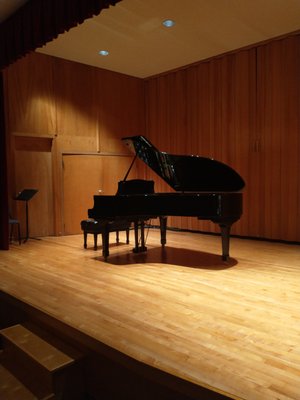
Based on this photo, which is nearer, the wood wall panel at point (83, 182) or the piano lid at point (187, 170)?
the piano lid at point (187, 170)

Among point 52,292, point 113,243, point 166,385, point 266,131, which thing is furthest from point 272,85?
point 166,385

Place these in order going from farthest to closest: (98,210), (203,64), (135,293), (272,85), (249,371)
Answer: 1. (203,64)
2. (272,85)
3. (98,210)
4. (135,293)
5. (249,371)

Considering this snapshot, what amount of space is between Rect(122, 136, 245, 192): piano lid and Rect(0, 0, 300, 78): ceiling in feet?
5.86

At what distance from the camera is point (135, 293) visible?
9.71 ft

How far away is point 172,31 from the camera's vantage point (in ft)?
17.0

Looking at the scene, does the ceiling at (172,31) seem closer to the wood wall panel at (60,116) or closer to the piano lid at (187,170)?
the wood wall panel at (60,116)

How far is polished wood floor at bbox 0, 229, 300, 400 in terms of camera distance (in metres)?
1.75

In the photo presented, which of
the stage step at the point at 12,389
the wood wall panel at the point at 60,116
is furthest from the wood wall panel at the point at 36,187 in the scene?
the stage step at the point at 12,389

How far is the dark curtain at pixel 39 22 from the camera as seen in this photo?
3.08 meters

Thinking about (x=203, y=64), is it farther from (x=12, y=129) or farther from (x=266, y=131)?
(x=12, y=129)

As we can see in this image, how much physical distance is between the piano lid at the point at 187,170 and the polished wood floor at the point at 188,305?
2.94ft

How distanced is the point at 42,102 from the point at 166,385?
17.6 feet

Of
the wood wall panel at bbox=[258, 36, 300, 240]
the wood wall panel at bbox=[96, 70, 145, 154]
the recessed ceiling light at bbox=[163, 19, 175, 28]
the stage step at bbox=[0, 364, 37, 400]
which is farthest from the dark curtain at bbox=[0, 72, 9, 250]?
the wood wall panel at bbox=[258, 36, 300, 240]

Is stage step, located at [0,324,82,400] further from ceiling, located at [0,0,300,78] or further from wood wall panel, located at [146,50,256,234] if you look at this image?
wood wall panel, located at [146,50,256,234]
